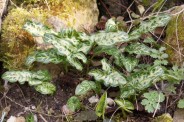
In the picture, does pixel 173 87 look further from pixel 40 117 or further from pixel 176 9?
pixel 40 117

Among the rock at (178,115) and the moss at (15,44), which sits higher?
the moss at (15,44)

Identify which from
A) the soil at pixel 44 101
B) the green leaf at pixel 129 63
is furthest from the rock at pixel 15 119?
the green leaf at pixel 129 63

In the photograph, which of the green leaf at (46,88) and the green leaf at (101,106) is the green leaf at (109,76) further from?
the green leaf at (46,88)

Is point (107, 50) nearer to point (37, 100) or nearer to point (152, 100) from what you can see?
point (152, 100)

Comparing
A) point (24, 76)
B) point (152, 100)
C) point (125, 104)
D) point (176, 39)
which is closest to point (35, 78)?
point (24, 76)

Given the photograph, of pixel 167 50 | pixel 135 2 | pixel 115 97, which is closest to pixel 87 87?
pixel 115 97

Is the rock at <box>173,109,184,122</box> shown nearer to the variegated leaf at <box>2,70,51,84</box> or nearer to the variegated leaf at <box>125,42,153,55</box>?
the variegated leaf at <box>125,42,153,55</box>
